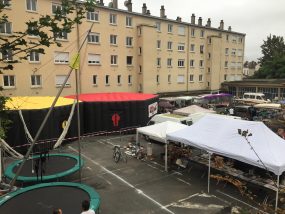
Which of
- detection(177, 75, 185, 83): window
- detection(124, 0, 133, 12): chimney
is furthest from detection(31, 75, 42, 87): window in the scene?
detection(177, 75, 185, 83): window

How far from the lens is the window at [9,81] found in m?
29.6

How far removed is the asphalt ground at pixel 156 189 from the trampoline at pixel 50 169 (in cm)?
81

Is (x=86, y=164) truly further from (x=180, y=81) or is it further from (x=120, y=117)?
(x=180, y=81)

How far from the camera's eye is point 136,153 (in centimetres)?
1802

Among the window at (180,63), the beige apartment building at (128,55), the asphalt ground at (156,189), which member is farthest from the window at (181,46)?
the asphalt ground at (156,189)

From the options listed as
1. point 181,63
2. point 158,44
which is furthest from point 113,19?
point 181,63

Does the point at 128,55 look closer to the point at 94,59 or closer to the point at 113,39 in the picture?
the point at 113,39

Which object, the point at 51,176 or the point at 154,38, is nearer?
the point at 51,176

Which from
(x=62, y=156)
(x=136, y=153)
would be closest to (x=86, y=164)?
(x=62, y=156)

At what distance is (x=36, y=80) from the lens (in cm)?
3219

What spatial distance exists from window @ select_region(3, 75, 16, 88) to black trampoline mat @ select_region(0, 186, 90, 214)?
2213cm

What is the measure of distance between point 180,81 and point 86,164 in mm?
35809

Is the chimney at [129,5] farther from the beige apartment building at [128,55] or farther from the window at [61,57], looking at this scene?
the window at [61,57]

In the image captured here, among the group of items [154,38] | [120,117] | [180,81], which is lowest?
[120,117]
